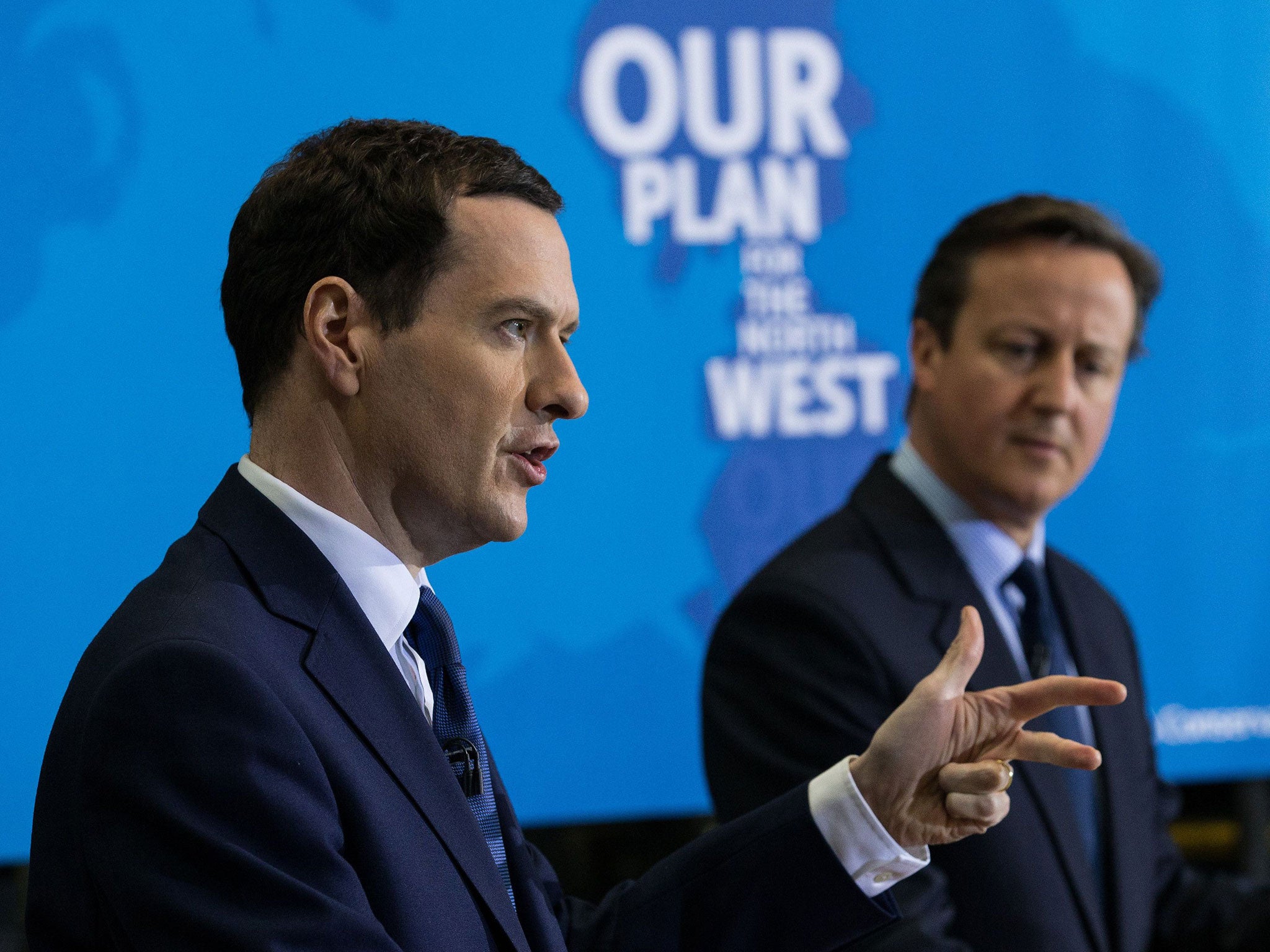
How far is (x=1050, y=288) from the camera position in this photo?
219 centimetres

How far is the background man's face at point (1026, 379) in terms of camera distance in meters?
2.14

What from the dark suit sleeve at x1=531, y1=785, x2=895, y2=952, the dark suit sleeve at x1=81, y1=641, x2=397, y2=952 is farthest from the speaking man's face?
the dark suit sleeve at x1=531, y1=785, x2=895, y2=952

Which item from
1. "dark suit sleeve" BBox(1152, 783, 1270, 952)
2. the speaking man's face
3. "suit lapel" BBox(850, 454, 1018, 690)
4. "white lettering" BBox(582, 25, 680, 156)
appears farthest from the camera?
"white lettering" BBox(582, 25, 680, 156)

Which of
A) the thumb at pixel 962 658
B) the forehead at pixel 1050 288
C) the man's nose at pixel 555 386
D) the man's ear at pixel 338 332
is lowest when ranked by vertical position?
the thumb at pixel 962 658

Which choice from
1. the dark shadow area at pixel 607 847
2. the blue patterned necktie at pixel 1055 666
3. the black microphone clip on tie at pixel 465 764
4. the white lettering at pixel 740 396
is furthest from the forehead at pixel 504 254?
the dark shadow area at pixel 607 847

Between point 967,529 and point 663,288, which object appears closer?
point 967,529

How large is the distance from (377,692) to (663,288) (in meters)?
1.57

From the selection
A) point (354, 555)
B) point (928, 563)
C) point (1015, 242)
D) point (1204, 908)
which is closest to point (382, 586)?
point (354, 555)

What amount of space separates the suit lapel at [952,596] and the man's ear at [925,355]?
0.50 ft

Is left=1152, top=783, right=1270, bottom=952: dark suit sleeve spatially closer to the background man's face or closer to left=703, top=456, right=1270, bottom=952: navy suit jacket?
left=703, top=456, right=1270, bottom=952: navy suit jacket

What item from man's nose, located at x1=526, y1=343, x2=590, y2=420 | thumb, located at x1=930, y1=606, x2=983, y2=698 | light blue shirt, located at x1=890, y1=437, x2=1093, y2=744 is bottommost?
thumb, located at x1=930, y1=606, x2=983, y2=698

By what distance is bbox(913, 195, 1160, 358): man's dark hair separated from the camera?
7.39 ft

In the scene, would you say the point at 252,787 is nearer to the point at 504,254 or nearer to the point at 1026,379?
the point at 504,254

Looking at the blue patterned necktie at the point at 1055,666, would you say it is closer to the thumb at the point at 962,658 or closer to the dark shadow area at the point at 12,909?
the thumb at the point at 962,658
